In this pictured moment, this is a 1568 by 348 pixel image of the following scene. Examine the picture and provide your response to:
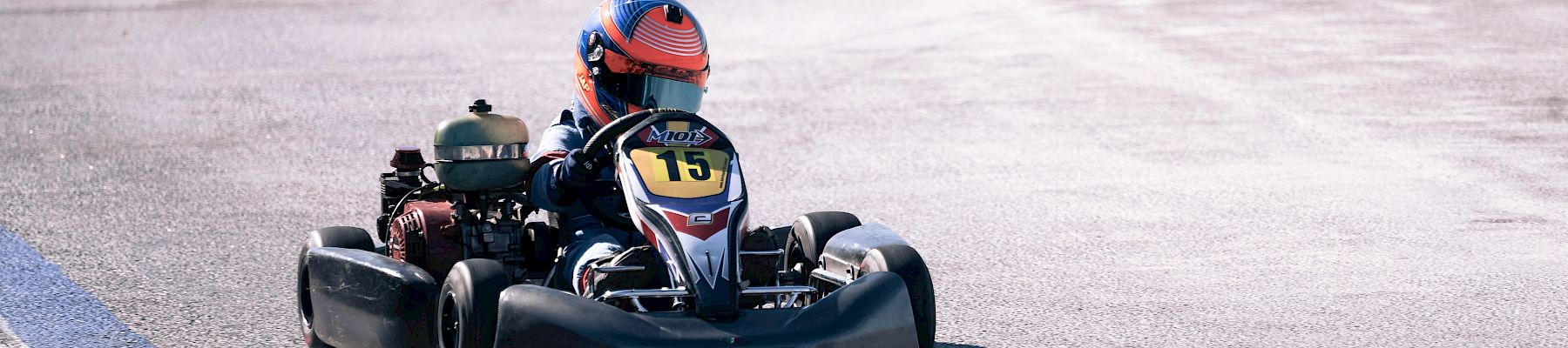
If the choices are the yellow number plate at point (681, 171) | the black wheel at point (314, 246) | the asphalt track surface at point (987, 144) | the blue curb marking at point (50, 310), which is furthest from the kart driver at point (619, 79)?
the blue curb marking at point (50, 310)

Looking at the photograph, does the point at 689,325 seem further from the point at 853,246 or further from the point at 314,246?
the point at 314,246

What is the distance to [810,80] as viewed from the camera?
10547mm

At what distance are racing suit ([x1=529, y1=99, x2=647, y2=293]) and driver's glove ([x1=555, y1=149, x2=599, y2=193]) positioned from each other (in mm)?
20

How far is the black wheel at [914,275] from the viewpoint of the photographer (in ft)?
13.4

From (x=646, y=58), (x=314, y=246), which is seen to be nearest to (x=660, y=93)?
(x=646, y=58)

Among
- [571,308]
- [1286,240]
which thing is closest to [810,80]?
[1286,240]

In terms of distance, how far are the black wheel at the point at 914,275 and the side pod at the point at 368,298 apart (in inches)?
42.8

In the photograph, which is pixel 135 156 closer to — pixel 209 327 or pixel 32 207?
pixel 32 207

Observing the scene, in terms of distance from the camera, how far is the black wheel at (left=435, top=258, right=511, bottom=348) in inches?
150

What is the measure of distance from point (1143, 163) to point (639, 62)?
394 cm

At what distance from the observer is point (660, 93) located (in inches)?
181

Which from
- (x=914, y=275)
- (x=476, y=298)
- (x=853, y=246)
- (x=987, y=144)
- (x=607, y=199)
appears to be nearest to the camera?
(x=476, y=298)

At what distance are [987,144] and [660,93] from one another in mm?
4161

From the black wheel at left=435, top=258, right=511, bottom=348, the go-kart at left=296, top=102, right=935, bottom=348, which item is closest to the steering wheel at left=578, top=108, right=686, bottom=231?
the go-kart at left=296, top=102, right=935, bottom=348
